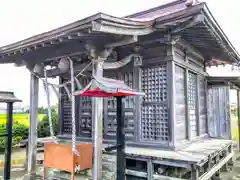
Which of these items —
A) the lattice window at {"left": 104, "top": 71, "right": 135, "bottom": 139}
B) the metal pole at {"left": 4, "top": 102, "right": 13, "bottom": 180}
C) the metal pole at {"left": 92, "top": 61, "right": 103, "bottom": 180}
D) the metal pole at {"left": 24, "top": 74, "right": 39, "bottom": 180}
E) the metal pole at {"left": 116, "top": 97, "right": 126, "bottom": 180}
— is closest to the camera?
the metal pole at {"left": 116, "top": 97, "right": 126, "bottom": 180}

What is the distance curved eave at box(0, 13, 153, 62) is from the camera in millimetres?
3486

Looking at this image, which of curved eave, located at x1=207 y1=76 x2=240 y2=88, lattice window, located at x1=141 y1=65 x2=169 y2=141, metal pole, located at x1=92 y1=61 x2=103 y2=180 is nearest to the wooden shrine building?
lattice window, located at x1=141 y1=65 x2=169 y2=141

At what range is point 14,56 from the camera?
18.9 ft

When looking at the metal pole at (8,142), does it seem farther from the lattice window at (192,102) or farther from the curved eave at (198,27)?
the lattice window at (192,102)

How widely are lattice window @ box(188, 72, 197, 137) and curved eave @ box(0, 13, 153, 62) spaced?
241 cm

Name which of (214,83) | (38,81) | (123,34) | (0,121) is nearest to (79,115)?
(38,81)

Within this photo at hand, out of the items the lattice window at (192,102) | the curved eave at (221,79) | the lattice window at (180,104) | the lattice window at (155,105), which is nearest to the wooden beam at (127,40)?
the lattice window at (155,105)

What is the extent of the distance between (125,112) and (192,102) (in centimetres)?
194

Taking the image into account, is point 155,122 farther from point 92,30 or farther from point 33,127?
point 33,127

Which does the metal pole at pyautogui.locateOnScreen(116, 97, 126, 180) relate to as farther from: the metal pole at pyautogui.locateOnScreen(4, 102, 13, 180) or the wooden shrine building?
the metal pole at pyautogui.locateOnScreen(4, 102, 13, 180)

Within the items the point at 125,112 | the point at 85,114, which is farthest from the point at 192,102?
the point at 85,114

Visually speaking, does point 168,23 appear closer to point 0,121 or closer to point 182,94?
point 182,94

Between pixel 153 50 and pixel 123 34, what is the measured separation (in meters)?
1.62

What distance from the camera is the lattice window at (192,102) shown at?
6.05 meters
